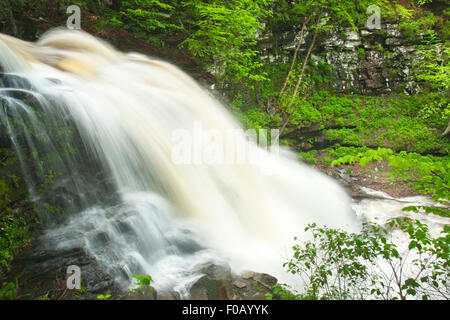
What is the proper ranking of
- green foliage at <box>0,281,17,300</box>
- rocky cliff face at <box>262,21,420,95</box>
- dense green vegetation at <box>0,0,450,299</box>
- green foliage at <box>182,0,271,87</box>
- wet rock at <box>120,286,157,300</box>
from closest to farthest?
green foliage at <box>0,281,17,300</box>
wet rock at <box>120,286,157,300</box>
green foliage at <box>182,0,271,87</box>
dense green vegetation at <box>0,0,450,299</box>
rocky cliff face at <box>262,21,420,95</box>

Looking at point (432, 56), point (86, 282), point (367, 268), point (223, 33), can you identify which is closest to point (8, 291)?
point (86, 282)

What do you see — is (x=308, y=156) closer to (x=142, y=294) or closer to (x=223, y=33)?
(x=223, y=33)

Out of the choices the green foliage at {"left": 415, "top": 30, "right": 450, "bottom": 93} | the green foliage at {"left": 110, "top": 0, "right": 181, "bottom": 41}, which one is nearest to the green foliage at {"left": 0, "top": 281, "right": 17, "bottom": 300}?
the green foliage at {"left": 110, "top": 0, "right": 181, "bottom": 41}

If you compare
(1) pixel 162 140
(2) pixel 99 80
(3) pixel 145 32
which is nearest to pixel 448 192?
(1) pixel 162 140

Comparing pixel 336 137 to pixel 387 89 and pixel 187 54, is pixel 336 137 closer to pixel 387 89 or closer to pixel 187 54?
pixel 387 89

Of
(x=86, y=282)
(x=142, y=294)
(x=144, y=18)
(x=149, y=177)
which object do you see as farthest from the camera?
(x=144, y=18)

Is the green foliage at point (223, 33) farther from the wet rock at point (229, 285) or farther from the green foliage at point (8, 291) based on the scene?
the green foliage at point (8, 291)

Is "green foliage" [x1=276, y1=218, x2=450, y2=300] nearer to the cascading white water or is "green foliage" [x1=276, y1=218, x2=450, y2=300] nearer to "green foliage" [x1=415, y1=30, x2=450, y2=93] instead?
the cascading white water

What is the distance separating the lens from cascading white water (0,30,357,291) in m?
3.59

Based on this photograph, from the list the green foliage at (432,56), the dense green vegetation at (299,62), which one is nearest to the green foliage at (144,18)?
the dense green vegetation at (299,62)

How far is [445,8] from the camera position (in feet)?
38.2

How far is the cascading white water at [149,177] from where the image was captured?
3588 mm

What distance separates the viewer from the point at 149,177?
15.5ft

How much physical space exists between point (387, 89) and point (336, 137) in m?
4.10
